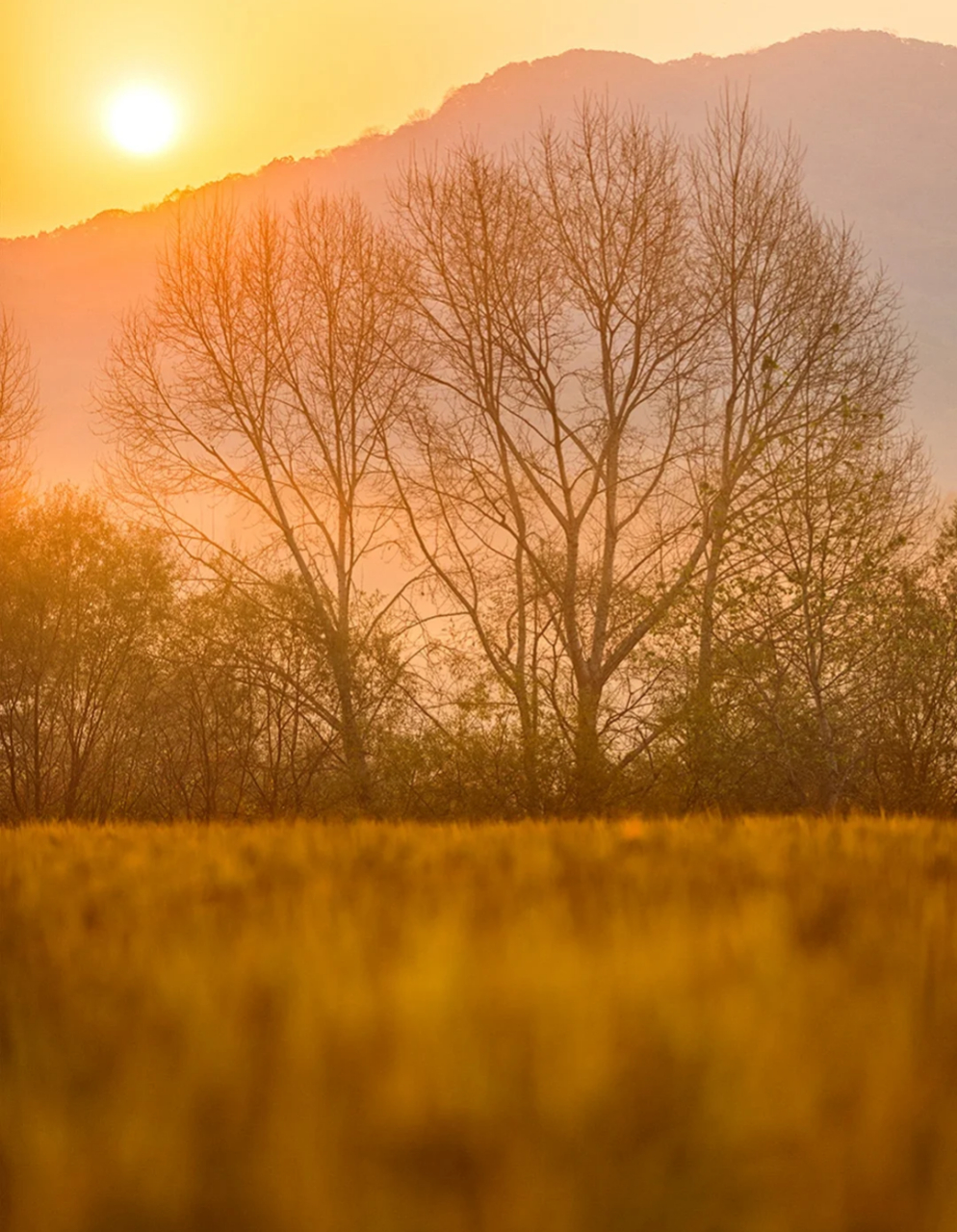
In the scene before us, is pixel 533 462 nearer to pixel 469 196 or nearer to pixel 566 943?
pixel 469 196

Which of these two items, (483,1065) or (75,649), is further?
(75,649)

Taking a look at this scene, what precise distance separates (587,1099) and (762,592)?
13721mm

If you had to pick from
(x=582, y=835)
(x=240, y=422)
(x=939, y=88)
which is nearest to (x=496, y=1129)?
(x=582, y=835)

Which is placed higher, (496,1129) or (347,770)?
(347,770)

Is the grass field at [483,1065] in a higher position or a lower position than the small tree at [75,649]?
lower

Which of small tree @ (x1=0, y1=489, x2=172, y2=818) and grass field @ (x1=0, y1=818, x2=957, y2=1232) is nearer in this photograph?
grass field @ (x1=0, y1=818, x2=957, y2=1232)

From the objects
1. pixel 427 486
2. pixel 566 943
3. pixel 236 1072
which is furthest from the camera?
pixel 427 486

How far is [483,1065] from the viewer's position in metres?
1.15

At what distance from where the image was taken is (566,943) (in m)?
1.55

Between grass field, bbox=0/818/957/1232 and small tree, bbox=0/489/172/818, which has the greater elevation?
small tree, bbox=0/489/172/818

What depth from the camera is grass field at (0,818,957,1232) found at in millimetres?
1003

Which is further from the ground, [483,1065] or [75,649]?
[75,649]

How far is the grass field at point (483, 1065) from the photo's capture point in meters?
1.00

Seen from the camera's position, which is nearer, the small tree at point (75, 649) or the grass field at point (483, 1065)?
the grass field at point (483, 1065)
